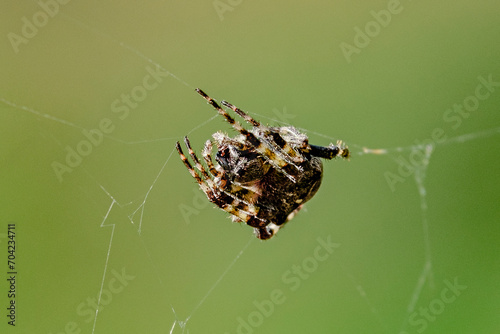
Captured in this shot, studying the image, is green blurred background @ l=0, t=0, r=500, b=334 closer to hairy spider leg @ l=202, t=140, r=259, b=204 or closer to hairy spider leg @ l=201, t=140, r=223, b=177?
hairy spider leg @ l=202, t=140, r=259, b=204

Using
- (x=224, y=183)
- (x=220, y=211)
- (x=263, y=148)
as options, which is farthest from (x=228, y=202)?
(x=220, y=211)

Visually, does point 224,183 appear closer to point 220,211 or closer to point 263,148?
point 263,148

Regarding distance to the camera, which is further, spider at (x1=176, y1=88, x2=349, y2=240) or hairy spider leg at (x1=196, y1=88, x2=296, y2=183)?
spider at (x1=176, y1=88, x2=349, y2=240)

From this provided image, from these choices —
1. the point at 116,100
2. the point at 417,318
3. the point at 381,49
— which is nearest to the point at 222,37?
the point at 116,100

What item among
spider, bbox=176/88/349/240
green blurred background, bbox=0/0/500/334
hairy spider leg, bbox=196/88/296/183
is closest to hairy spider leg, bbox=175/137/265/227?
spider, bbox=176/88/349/240

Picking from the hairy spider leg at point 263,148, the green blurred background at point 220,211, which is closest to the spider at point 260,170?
the hairy spider leg at point 263,148

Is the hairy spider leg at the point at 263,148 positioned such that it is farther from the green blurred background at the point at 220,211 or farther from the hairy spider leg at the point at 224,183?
the green blurred background at the point at 220,211

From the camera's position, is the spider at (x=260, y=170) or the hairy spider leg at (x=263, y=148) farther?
the spider at (x=260, y=170)

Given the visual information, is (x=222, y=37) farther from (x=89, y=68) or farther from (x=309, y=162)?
(x=309, y=162)
